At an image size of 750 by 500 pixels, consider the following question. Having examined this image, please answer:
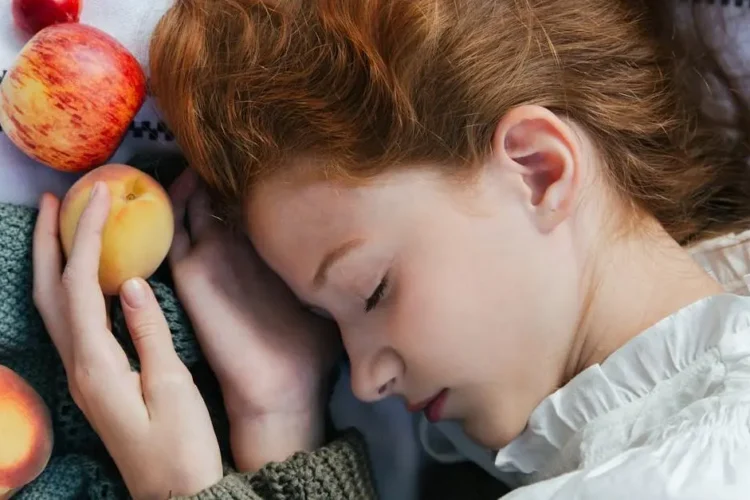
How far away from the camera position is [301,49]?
0.82 metres

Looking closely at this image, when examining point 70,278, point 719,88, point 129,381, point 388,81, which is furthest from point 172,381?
point 719,88

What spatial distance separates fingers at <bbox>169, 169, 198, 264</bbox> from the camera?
0.93 m

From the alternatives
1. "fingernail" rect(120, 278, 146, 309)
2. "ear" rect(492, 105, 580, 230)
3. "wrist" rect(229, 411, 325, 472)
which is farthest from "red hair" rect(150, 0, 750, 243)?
"wrist" rect(229, 411, 325, 472)

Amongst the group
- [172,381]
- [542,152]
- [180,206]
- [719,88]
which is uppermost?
[719,88]

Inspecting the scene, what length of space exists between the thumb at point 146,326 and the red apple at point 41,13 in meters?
0.28

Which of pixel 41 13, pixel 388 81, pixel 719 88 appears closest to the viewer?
pixel 388 81

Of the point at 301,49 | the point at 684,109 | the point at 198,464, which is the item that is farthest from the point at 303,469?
the point at 684,109

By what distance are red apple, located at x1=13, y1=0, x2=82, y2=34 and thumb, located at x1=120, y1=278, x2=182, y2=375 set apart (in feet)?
0.92

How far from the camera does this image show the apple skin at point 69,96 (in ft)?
2.67

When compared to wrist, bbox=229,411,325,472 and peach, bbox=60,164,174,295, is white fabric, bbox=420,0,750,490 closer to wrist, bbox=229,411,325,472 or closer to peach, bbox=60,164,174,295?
wrist, bbox=229,411,325,472

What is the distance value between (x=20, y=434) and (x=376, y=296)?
367mm

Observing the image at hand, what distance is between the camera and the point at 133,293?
0.87 m

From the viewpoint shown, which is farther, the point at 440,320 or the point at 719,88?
the point at 719,88

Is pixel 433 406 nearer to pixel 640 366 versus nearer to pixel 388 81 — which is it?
pixel 640 366
